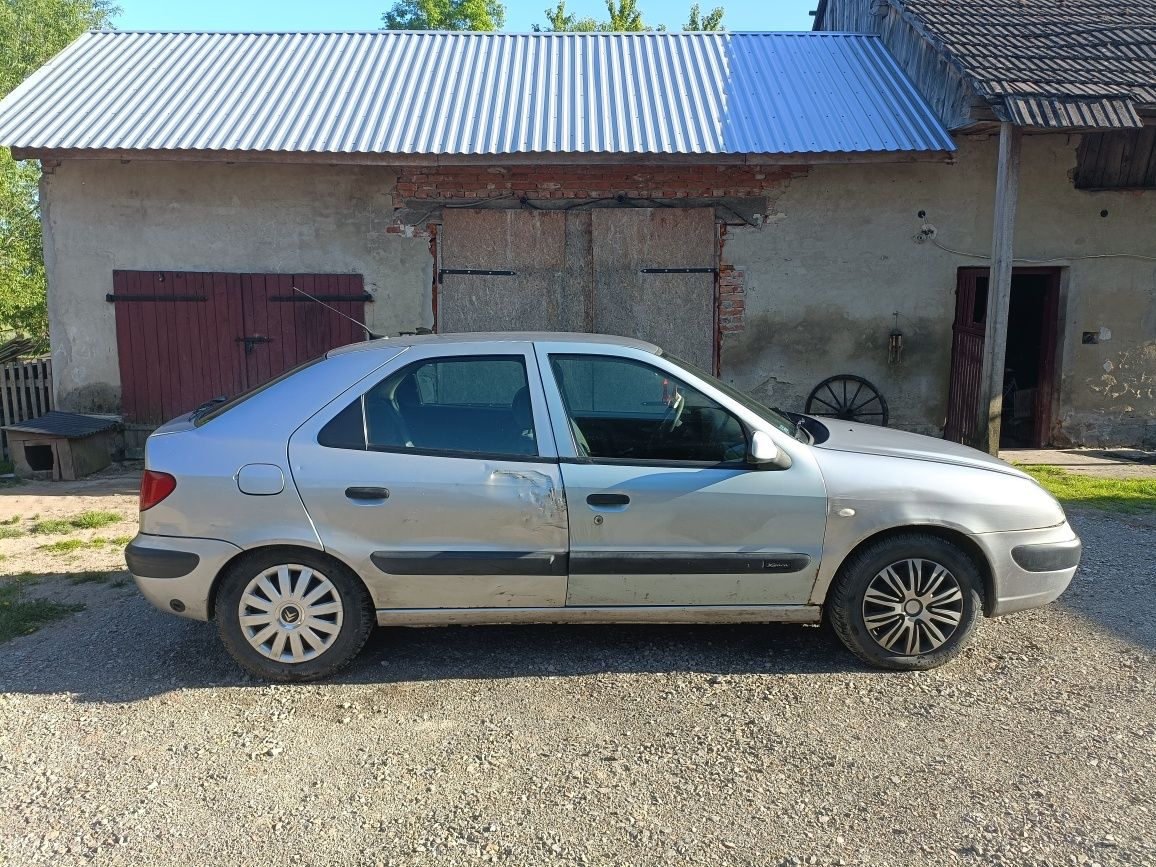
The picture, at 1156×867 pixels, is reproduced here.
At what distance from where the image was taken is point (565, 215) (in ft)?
29.6

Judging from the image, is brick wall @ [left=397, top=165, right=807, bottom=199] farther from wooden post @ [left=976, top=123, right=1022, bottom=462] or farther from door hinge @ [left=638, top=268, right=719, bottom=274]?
wooden post @ [left=976, top=123, right=1022, bottom=462]

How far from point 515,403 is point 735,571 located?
4.11ft

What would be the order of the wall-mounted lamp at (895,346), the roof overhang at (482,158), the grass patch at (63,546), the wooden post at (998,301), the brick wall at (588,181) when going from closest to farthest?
the grass patch at (63,546) < the wooden post at (998,301) < the roof overhang at (482,158) < the brick wall at (588,181) < the wall-mounted lamp at (895,346)

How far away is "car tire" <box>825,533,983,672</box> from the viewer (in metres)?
3.99

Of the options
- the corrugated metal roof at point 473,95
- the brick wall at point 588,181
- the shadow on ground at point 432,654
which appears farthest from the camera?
the brick wall at point 588,181

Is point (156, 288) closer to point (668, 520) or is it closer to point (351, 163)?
point (351, 163)

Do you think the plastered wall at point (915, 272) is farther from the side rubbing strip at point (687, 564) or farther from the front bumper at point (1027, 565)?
the side rubbing strip at point (687, 564)

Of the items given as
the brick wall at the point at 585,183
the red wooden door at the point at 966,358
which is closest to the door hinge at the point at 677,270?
the brick wall at the point at 585,183

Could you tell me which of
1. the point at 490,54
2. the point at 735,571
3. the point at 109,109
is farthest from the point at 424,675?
the point at 490,54

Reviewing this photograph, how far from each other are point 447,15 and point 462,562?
29.2m

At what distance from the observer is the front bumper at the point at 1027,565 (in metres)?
4.00

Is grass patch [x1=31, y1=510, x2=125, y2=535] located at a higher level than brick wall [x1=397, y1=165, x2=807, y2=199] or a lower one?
lower

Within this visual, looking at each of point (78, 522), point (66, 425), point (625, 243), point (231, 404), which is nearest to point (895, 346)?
point (625, 243)

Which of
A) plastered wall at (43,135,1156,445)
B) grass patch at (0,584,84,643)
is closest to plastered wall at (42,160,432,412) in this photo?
plastered wall at (43,135,1156,445)
